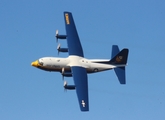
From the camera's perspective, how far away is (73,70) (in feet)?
372

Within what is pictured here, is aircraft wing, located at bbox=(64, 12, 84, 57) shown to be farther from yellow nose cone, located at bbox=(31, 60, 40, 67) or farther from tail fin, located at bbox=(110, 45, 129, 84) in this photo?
yellow nose cone, located at bbox=(31, 60, 40, 67)

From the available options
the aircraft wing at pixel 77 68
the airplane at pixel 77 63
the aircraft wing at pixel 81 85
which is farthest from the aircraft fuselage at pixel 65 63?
the aircraft wing at pixel 81 85

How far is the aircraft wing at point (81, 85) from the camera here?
339 feet

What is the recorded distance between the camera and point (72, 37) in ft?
392

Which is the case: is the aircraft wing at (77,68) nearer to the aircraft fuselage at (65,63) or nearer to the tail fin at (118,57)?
the aircraft fuselage at (65,63)

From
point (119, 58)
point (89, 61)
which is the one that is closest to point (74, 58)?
point (89, 61)

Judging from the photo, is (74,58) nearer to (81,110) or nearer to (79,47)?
(79,47)

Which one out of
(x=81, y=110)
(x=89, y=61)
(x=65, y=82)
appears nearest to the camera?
(x=81, y=110)

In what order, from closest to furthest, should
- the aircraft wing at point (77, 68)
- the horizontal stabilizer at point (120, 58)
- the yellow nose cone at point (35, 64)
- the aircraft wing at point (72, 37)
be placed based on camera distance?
the aircraft wing at point (77, 68) → the yellow nose cone at point (35, 64) → the aircraft wing at point (72, 37) → the horizontal stabilizer at point (120, 58)

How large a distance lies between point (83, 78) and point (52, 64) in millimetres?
7983

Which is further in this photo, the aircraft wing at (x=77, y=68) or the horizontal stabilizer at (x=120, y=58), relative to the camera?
the horizontal stabilizer at (x=120, y=58)

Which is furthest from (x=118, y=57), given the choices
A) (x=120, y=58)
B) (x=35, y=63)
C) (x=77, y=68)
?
(x=35, y=63)

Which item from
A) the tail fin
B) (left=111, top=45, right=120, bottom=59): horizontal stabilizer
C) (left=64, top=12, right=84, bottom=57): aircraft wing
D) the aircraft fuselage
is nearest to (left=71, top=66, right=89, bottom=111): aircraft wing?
the aircraft fuselage

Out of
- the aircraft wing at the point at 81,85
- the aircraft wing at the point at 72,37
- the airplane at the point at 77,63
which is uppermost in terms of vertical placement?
the aircraft wing at the point at 72,37
